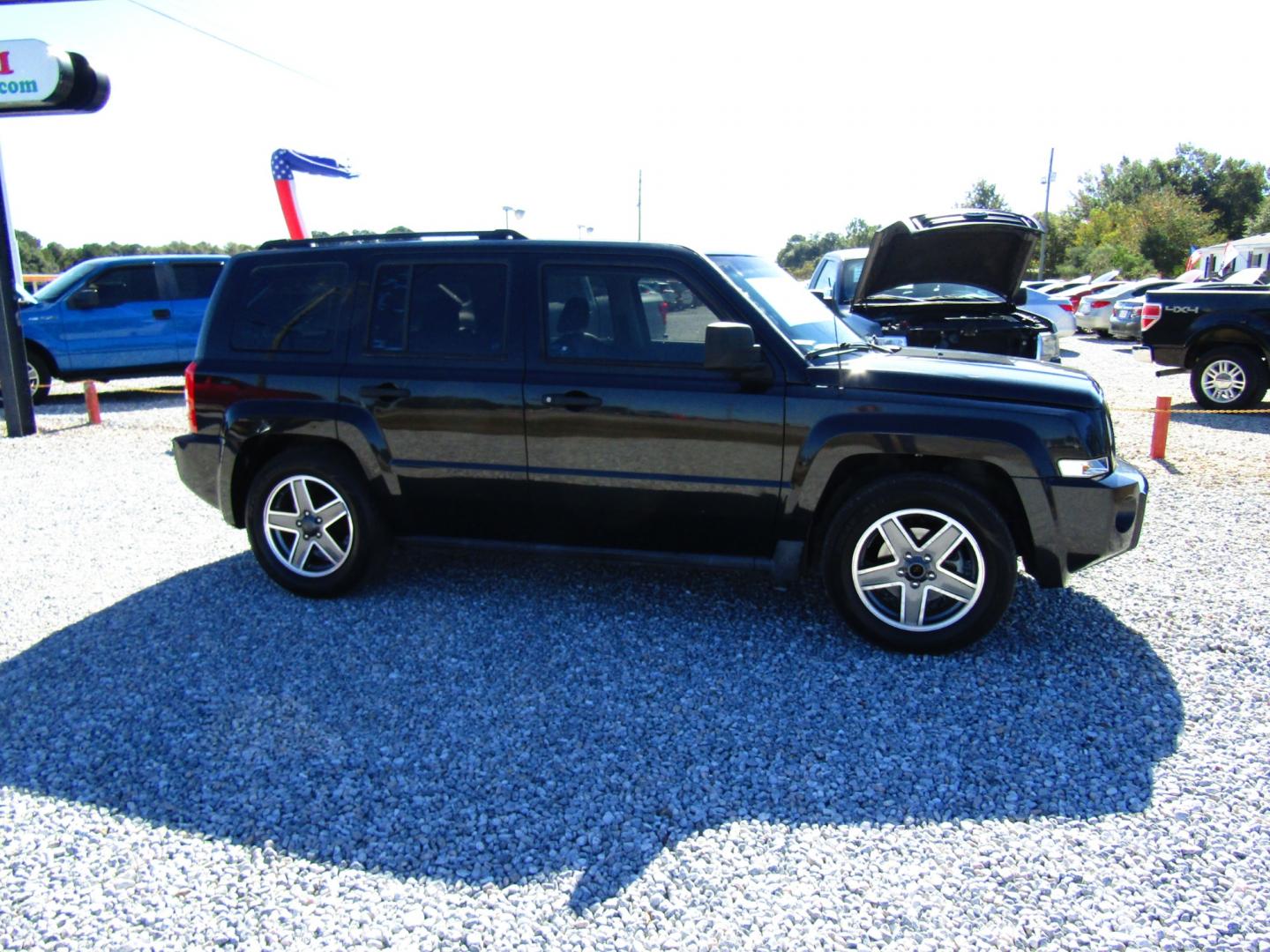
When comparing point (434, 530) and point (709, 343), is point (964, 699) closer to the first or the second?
point (709, 343)

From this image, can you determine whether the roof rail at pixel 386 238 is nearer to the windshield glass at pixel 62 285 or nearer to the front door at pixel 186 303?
the front door at pixel 186 303

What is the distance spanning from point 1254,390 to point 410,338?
10.2 meters

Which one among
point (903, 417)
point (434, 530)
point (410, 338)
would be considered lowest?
point (434, 530)

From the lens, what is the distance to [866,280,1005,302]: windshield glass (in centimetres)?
856

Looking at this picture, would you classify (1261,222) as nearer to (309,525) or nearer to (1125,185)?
(1125,185)

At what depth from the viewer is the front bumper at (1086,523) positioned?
153 inches

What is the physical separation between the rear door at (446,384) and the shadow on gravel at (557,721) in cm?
60

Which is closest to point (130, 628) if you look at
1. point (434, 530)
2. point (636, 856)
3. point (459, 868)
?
point (434, 530)

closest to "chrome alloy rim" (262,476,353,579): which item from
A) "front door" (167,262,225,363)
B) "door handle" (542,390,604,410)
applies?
"door handle" (542,390,604,410)

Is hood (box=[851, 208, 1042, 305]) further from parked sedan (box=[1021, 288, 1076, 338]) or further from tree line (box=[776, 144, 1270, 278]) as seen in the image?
tree line (box=[776, 144, 1270, 278])

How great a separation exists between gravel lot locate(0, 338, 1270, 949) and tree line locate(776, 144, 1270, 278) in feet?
87.1

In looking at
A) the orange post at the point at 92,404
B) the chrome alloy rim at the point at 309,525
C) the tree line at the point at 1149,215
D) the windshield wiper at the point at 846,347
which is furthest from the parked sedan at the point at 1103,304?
the chrome alloy rim at the point at 309,525

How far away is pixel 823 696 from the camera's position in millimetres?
3734

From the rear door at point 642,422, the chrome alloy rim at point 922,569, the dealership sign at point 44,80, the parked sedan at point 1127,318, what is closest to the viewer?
the chrome alloy rim at point 922,569
